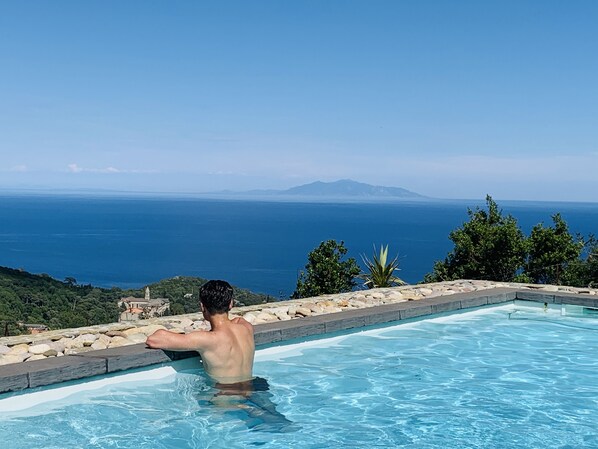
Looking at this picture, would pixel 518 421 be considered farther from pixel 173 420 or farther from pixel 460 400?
pixel 173 420

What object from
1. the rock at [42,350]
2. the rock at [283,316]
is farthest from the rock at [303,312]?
the rock at [42,350]

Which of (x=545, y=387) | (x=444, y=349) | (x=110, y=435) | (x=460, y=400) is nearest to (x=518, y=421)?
(x=460, y=400)

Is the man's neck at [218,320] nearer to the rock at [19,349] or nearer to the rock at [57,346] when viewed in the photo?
the rock at [57,346]

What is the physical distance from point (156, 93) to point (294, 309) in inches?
3273

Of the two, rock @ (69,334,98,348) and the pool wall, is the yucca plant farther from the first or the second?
rock @ (69,334,98,348)

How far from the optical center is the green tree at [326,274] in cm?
1581

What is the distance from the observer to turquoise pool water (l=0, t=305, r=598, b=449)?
483 centimetres

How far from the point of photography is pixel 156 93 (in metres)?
87.5

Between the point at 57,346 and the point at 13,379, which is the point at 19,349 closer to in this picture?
the point at 57,346

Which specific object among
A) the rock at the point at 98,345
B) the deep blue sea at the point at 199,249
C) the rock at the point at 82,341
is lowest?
the deep blue sea at the point at 199,249

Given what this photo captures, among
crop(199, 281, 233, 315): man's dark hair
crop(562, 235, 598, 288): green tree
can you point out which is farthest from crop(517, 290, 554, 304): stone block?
crop(199, 281, 233, 315): man's dark hair

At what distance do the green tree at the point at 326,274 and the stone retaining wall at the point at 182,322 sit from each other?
4.60 meters

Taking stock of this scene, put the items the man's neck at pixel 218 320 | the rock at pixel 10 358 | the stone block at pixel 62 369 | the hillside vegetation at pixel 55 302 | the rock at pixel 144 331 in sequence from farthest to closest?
the hillside vegetation at pixel 55 302, the rock at pixel 144 331, the man's neck at pixel 218 320, the rock at pixel 10 358, the stone block at pixel 62 369

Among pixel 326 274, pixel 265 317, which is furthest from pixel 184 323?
pixel 326 274
